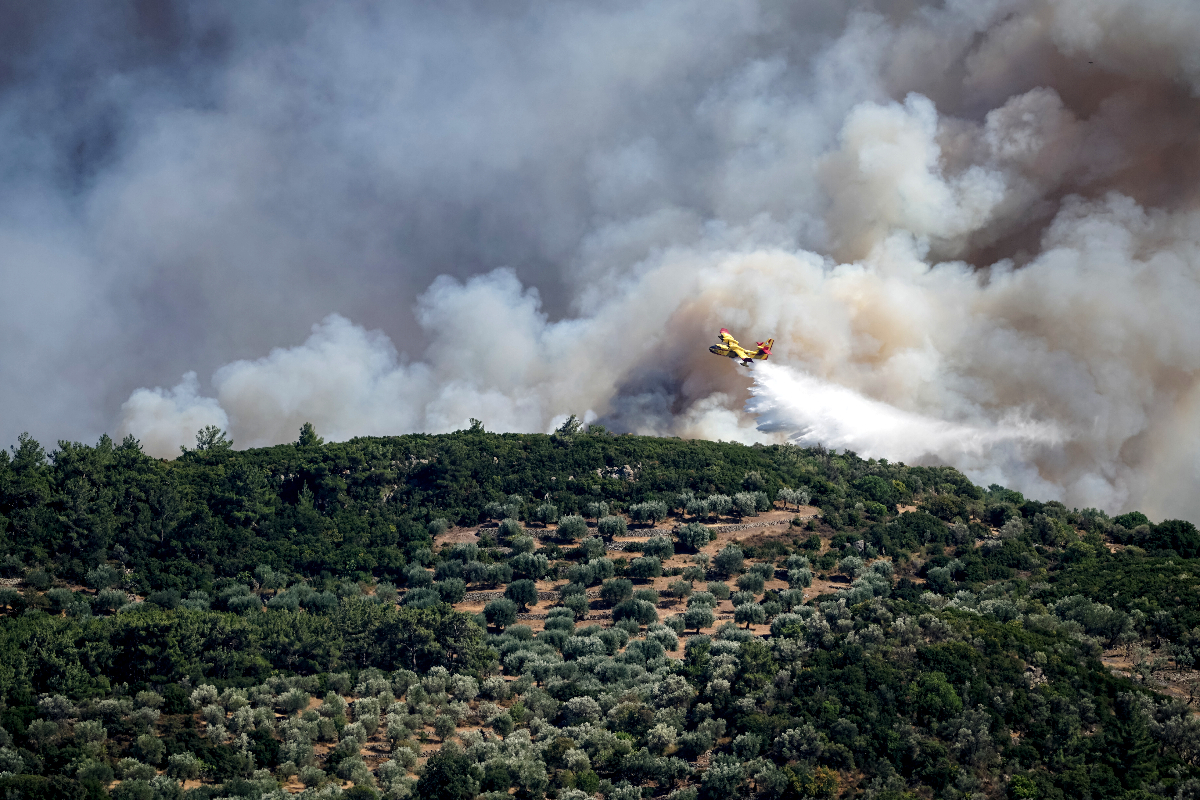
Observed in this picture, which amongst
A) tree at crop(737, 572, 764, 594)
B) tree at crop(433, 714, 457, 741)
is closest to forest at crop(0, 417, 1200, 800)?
tree at crop(433, 714, 457, 741)

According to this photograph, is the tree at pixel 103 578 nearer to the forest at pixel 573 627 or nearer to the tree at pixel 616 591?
the forest at pixel 573 627

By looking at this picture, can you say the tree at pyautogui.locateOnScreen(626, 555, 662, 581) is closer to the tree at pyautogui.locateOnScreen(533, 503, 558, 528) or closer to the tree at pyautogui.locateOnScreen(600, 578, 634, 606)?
the tree at pyautogui.locateOnScreen(600, 578, 634, 606)

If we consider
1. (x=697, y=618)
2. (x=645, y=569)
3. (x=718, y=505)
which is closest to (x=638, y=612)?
(x=697, y=618)

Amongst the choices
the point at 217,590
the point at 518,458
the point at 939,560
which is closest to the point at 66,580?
the point at 217,590

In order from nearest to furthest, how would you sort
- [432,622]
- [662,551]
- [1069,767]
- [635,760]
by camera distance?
1. [1069,767]
2. [635,760]
3. [432,622]
4. [662,551]

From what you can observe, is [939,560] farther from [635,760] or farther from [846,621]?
[635,760]

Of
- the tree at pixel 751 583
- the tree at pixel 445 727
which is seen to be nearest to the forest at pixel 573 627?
the tree at pixel 445 727
